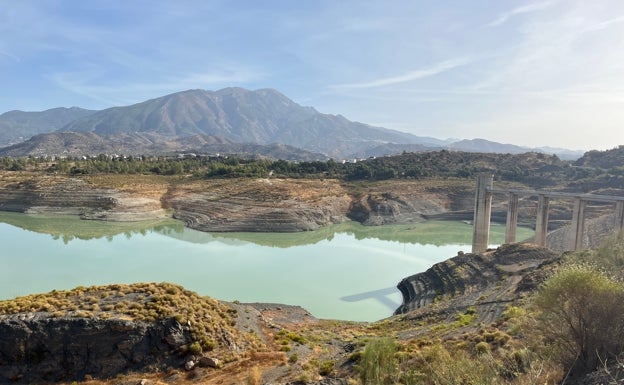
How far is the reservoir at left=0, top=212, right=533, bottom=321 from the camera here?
2734 centimetres

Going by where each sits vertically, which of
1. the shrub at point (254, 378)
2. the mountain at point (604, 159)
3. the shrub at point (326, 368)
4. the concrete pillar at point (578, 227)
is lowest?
the shrub at point (326, 368)

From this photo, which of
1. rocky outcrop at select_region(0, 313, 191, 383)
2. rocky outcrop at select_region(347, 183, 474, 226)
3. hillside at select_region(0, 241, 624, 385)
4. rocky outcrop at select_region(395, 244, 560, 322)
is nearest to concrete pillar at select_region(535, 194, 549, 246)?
rocky outcrop at select_region(395, 244, 560, 322)

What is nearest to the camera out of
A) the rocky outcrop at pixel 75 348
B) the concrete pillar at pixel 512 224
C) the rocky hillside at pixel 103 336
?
the rocky outcrop at pixel 75 348

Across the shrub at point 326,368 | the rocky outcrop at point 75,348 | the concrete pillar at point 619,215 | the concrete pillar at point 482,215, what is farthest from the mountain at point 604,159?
the rocky outcrop at point 75,348

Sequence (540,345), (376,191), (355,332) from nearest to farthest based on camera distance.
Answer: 1. (540,345)
2. (355,332)
3. (376,191)

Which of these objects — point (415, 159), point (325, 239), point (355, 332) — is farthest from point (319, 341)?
point (415, 159)

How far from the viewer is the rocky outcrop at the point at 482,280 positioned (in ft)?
67.4

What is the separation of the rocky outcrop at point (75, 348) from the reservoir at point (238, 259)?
1316 cm

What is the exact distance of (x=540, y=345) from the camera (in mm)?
9773

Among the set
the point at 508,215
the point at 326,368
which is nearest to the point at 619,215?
the point at 508,215

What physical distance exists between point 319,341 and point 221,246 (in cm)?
2888

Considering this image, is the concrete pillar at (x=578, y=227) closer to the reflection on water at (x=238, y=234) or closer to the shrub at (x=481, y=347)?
the reflection on water at (x=238, y=234)

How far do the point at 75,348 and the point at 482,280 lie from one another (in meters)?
21.4

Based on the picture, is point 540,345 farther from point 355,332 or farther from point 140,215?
point 140,215
